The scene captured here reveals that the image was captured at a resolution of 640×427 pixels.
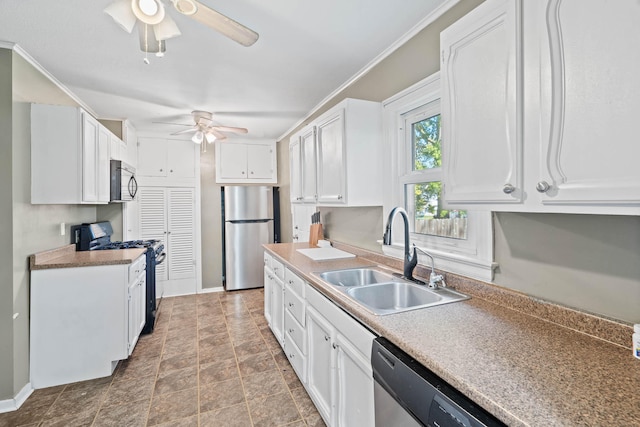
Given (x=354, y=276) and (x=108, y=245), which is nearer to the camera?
(x=354, y=276)

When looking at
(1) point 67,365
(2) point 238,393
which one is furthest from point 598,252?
(1) point 67,365

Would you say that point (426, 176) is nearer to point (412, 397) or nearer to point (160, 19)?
point (412, 397)

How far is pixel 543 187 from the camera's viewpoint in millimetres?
901

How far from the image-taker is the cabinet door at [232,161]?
4762 millimetres

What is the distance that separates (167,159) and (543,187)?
183 inches

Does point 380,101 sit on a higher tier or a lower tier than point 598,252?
higher

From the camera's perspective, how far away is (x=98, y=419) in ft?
6.32

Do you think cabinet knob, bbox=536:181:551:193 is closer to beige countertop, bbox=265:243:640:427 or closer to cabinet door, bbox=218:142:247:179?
beige countertop, bbox=265:243:640:427

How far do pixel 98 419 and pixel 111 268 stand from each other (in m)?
1.03

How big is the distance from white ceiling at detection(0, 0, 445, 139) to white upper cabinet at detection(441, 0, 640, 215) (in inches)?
30.8

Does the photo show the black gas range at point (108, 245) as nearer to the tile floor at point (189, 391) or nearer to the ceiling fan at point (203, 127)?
the tile floor at point (189, 391)

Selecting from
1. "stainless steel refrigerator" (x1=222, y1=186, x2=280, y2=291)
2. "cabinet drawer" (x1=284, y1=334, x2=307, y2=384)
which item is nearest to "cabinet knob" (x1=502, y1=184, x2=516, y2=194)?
"cabinet drawer" (x1=284, y1=334, x2=307, y2=384)

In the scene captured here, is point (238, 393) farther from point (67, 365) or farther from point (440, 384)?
point (440, 384)

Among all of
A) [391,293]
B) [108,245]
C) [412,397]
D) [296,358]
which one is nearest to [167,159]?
[108,245]
